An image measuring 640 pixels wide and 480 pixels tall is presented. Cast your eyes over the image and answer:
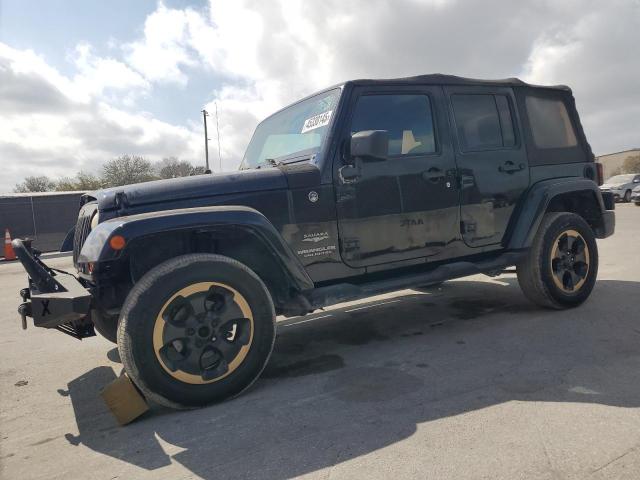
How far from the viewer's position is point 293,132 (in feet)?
12.8

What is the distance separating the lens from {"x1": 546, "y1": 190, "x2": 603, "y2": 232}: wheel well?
461 cm

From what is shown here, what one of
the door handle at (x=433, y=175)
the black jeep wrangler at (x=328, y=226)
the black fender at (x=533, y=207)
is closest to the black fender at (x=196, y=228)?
the black jeep wrangler at (x=328, y=226)

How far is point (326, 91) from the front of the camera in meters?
3.68

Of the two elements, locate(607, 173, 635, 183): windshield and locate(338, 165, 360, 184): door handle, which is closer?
locate(338, 165, 360, 184): door handle

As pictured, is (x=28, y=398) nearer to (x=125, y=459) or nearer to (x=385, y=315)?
(x=125, y=459)

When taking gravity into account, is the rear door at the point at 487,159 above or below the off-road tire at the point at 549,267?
above

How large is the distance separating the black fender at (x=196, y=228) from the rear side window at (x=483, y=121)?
198 centimetres

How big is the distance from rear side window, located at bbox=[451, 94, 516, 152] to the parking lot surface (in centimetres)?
167

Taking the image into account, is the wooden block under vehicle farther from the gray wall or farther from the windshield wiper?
the gray wall

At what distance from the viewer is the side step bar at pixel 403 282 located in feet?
10.7

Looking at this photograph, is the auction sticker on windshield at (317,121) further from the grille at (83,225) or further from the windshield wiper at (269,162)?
the grille at (83,225)

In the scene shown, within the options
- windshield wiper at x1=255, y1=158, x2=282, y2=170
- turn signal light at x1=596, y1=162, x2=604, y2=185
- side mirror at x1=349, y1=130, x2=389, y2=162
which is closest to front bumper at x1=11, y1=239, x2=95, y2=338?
windshield wiper at x1=255, y1=158, x2=282, y2=170

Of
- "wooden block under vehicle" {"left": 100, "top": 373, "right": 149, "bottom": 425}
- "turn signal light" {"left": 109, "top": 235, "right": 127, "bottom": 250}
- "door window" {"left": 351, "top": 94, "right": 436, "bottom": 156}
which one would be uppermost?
"door window" {"left": 351, "top": 94, "right": 436, "bottom": 156}

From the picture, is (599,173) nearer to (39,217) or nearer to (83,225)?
(83,225)
